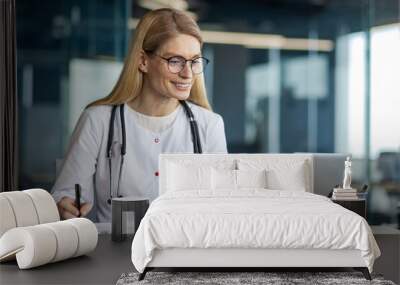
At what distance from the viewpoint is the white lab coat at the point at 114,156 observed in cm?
690

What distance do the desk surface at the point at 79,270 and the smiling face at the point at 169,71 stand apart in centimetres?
188

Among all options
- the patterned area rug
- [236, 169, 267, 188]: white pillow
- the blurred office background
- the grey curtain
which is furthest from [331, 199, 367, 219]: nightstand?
the grey curtain

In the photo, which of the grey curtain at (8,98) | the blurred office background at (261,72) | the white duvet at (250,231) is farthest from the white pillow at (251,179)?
the grey curtain at (8,98)

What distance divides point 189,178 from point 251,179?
58 centimetres

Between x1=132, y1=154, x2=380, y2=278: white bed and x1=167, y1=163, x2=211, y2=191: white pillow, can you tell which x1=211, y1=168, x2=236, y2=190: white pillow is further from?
x1=132, y1=154, x2=380, y2=278: white bed

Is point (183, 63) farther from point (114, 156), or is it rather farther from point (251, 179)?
point (251, 179)

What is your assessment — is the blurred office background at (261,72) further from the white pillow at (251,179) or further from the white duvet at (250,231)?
the white duvet at (250,231)

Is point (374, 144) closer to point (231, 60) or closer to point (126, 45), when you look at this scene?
point (231, 60)

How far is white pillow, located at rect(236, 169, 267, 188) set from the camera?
20.2 ft

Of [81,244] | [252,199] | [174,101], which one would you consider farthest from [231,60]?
[81,244]

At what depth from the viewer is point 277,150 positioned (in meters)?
7.07

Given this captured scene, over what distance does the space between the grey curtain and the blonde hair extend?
31.9 inches

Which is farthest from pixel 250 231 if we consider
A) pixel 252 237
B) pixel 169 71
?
pixel 169 71

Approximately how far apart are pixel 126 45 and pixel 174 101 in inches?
30.4
